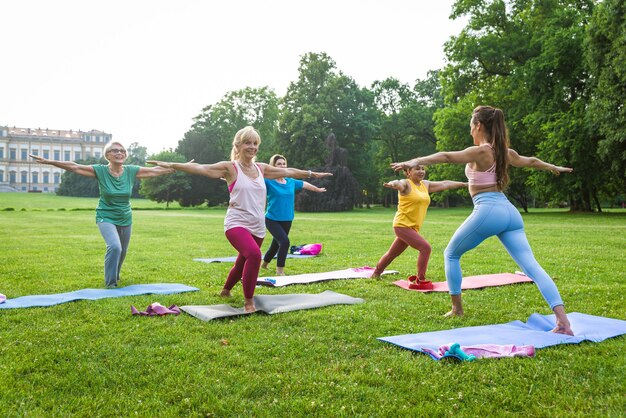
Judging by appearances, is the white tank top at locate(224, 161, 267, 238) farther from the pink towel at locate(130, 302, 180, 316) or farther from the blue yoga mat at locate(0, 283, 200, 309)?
the blue yoga mat at locate(0, 283, 200, 309)

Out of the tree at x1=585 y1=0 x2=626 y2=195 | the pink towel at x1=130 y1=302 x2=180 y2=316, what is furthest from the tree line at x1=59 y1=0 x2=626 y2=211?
the pink towel at x1=130 y1=302 x2=180 y2=316

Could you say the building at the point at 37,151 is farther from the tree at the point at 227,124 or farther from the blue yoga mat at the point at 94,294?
the blue yoga mat at the point at 94,294

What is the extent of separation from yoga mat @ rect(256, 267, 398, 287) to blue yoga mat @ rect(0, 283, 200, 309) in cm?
124

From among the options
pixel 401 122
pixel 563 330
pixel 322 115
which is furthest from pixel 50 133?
pixel 563 330

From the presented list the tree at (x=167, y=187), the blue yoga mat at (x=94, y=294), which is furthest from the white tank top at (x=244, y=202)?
the tree at (x=167, y=187)

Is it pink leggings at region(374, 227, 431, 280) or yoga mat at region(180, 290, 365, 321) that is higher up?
pink leggings at region(374, 227, 431, 280)

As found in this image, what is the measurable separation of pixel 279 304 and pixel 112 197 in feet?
12.6

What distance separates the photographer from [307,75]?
63281 mm

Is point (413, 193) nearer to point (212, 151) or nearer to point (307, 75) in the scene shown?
point (307, 75)

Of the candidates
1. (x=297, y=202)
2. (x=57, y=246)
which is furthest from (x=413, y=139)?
(x=57, y=246)

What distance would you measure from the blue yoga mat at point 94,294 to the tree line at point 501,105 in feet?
89.7

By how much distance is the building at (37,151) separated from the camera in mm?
136875

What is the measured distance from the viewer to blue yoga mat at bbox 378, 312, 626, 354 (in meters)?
5.14

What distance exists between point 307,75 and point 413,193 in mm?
Result: 56612
